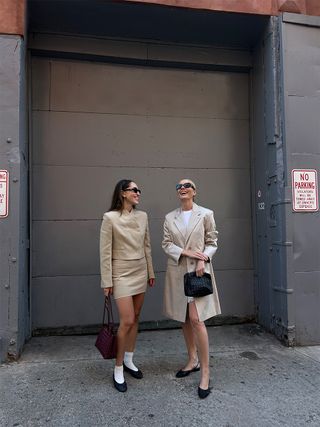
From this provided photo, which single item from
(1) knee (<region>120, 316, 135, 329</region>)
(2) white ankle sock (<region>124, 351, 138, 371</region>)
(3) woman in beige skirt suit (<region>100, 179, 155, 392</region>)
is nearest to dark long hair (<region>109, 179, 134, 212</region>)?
(3) woman in beige skirt suit (<region>100, 179, 155, 392</region>)

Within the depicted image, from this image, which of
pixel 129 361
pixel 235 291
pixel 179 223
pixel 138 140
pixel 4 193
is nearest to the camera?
pixel 179 223

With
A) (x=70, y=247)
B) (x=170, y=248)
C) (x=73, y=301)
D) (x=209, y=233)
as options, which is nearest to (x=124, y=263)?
(x=170, y=248)

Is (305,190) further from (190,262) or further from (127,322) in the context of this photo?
(127,322)

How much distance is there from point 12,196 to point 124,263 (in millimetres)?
1526

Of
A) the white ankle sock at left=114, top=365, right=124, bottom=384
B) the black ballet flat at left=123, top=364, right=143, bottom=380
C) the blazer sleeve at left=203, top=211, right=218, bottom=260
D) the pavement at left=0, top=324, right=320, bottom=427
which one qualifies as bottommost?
the pavement at left=0, top=324, right=320, bottom=427

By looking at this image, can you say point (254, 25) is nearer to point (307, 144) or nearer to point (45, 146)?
point (307, 144)

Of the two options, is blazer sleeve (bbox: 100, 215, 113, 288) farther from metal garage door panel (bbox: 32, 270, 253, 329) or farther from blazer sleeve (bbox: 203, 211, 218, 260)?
metal garage door panel (bbox: 32, 270, 253, 329)

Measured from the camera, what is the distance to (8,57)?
4215mm

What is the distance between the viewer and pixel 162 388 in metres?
3.53

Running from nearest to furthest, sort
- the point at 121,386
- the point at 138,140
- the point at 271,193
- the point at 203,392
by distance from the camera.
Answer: the point at 203,392, the point at 121,386, the point at 271,193, the point at 138,140


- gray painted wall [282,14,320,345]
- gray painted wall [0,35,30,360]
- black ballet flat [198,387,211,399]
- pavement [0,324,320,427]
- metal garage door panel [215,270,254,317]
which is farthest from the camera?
metal garage door panel [215,270,254,317]

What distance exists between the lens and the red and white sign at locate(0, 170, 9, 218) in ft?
13.5

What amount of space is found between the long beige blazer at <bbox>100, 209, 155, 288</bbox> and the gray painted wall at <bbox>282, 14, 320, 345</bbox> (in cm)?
201

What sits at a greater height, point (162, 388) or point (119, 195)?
point (119, 195)
